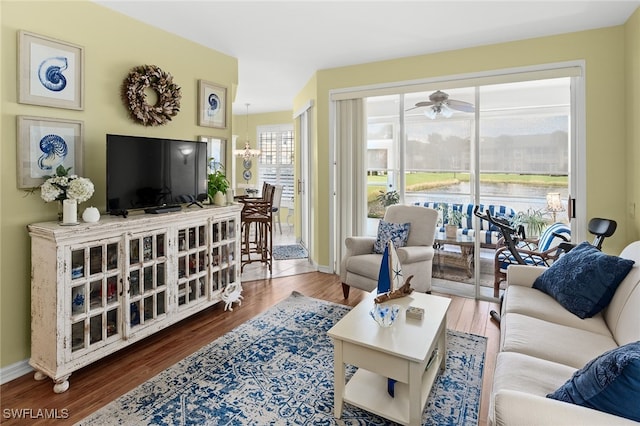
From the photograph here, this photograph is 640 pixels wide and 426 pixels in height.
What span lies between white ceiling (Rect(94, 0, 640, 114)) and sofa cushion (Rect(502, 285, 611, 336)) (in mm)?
2301

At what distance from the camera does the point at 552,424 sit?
3.68 feet

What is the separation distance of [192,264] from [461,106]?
3.28 metres

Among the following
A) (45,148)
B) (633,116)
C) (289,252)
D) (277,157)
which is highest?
(277,157)

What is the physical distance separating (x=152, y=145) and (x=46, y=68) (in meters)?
0.84

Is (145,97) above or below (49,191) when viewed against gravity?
above

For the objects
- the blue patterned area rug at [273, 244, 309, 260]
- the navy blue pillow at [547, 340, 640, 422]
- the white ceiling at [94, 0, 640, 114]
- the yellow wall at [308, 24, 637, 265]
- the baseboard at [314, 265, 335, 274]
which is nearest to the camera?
the navy blue pillow at [547, 340, 640, 422]

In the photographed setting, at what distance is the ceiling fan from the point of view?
3.95 meters

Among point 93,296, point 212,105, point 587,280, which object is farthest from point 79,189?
point 587,280

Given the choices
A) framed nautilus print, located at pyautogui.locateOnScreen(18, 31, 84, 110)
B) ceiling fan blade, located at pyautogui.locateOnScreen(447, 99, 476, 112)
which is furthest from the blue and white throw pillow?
framed nautilus print, located at pyautogui.locateOnScreen(18, 31, 84, 110)

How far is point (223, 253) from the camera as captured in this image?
358cm

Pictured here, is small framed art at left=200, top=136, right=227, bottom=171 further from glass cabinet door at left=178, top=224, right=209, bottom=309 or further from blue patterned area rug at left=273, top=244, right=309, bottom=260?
blue patterned area rug at left=273, top=244, right=309, bottom=260

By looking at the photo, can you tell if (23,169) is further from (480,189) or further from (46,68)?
(480,189)

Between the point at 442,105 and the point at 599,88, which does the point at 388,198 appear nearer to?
the point at 442,105

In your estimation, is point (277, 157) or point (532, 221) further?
point (277, 157)
